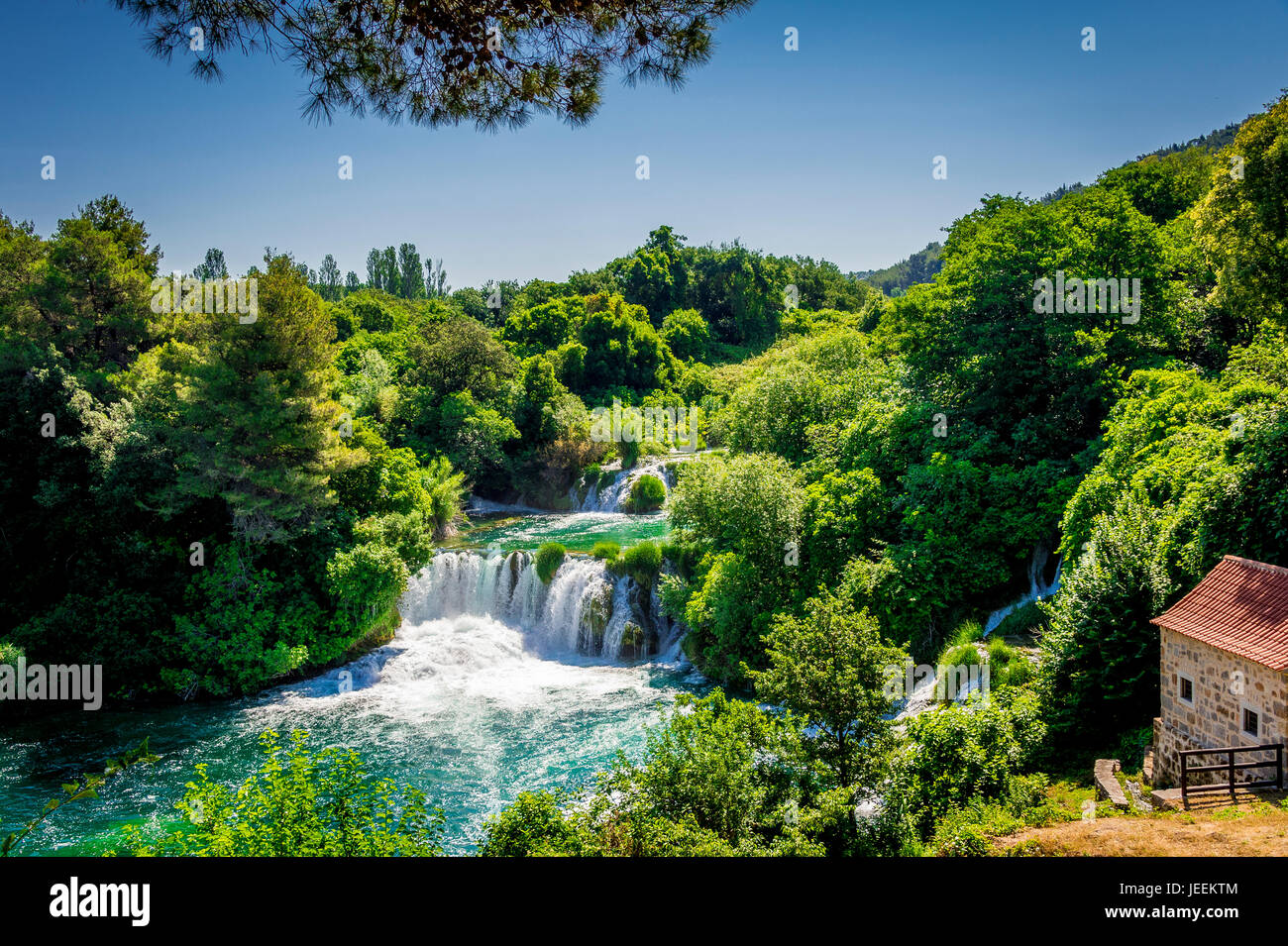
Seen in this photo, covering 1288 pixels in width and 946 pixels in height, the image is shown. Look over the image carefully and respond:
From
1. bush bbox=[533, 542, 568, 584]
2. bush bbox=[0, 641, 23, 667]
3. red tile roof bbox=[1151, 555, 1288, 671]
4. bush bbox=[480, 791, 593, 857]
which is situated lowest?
bush bbox=[0, 641, 23, 667]

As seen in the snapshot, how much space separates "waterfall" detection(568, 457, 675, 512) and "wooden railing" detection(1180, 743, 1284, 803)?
2906 cm

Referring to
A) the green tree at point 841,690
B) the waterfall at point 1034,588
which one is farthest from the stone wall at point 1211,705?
the waterfall at point 1034,588

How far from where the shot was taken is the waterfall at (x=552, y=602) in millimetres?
25156

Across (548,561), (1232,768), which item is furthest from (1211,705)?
(548,561)

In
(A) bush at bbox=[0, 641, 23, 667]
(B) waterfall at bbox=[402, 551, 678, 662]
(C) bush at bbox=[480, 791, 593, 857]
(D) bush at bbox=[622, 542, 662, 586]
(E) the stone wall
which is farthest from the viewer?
(D) bush at bbox=[622, 542, 662, 586]

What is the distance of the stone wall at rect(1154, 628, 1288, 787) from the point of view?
10117 mm

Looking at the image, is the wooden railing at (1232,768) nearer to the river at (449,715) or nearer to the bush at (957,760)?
the bush at (957,760)

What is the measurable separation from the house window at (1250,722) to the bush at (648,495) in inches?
1128

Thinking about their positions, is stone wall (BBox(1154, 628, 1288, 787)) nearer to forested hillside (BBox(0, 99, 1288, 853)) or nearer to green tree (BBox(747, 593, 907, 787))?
forested hillside (BBox(0, 99, 1288, 853))

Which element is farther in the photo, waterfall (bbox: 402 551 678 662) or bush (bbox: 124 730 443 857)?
waterfall (bbox: 402 551 678 662)

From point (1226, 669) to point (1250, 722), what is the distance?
723 mm

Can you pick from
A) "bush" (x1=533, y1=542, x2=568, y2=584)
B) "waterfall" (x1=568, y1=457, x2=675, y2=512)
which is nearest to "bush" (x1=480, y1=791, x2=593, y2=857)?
"bush" (x1=533, y1=542, x2=568, y2=584)
